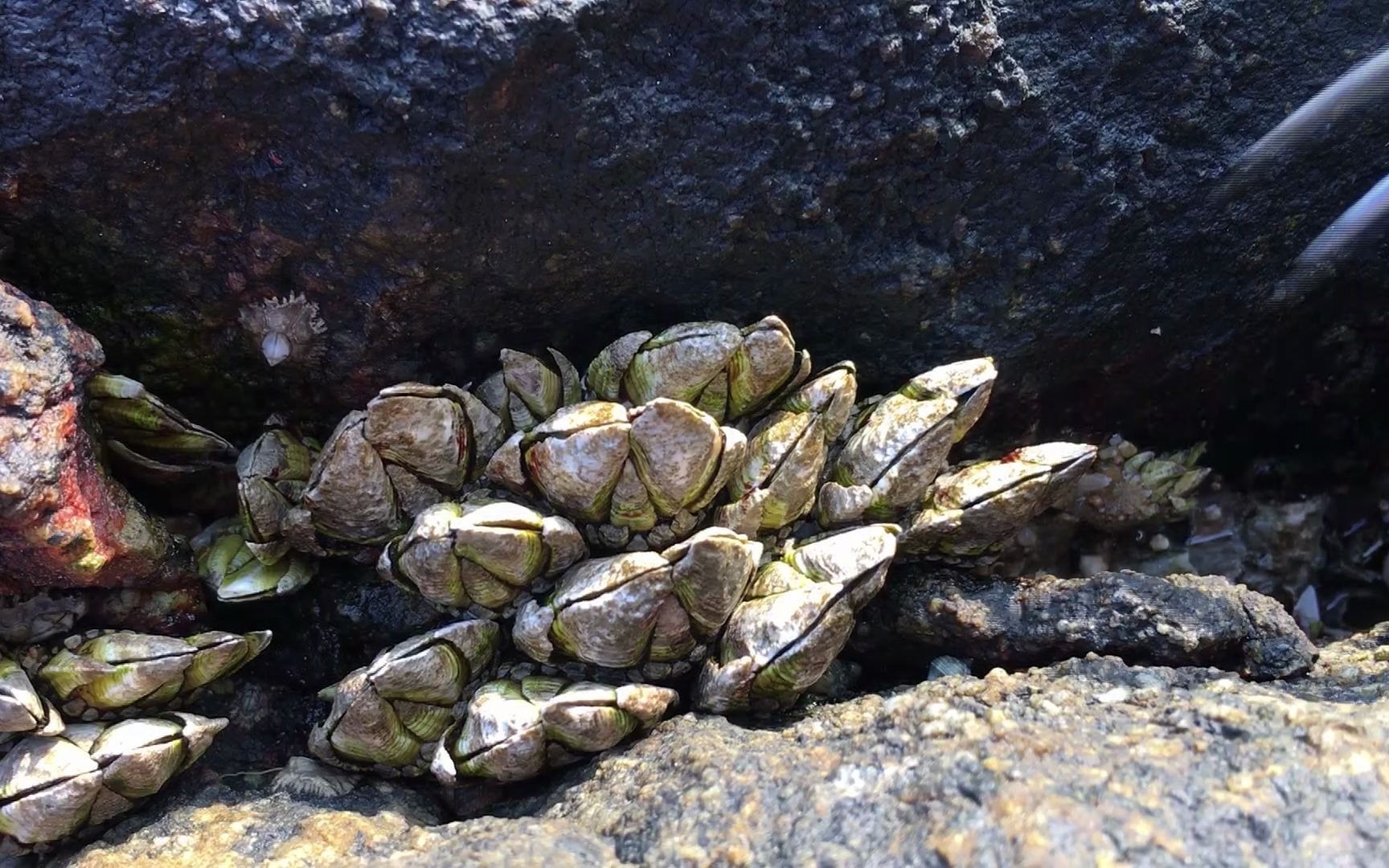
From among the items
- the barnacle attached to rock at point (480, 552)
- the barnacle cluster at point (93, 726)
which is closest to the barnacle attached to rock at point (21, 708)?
the barnacle cluster at point (93, 726)

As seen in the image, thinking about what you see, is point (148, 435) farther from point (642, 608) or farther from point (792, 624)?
point (792, 624)

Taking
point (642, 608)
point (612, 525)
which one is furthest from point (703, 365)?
point (642, 608)

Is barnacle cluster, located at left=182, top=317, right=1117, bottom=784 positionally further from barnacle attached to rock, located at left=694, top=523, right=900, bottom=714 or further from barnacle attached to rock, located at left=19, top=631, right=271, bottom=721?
barnacle attached to rock, located at left=19, top=631, right=271, bottom=721

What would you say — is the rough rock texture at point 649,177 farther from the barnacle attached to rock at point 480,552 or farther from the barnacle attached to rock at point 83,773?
the barnacle attached to rock at point 83,773

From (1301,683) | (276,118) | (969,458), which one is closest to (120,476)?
(276,118)

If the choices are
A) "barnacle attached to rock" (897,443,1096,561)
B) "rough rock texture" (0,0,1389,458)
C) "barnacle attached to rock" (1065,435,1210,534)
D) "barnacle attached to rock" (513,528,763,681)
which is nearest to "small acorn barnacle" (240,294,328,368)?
"rough rock texture" (0,0,1389,458)

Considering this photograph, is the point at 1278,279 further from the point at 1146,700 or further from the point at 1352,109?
the point at 1146,700
